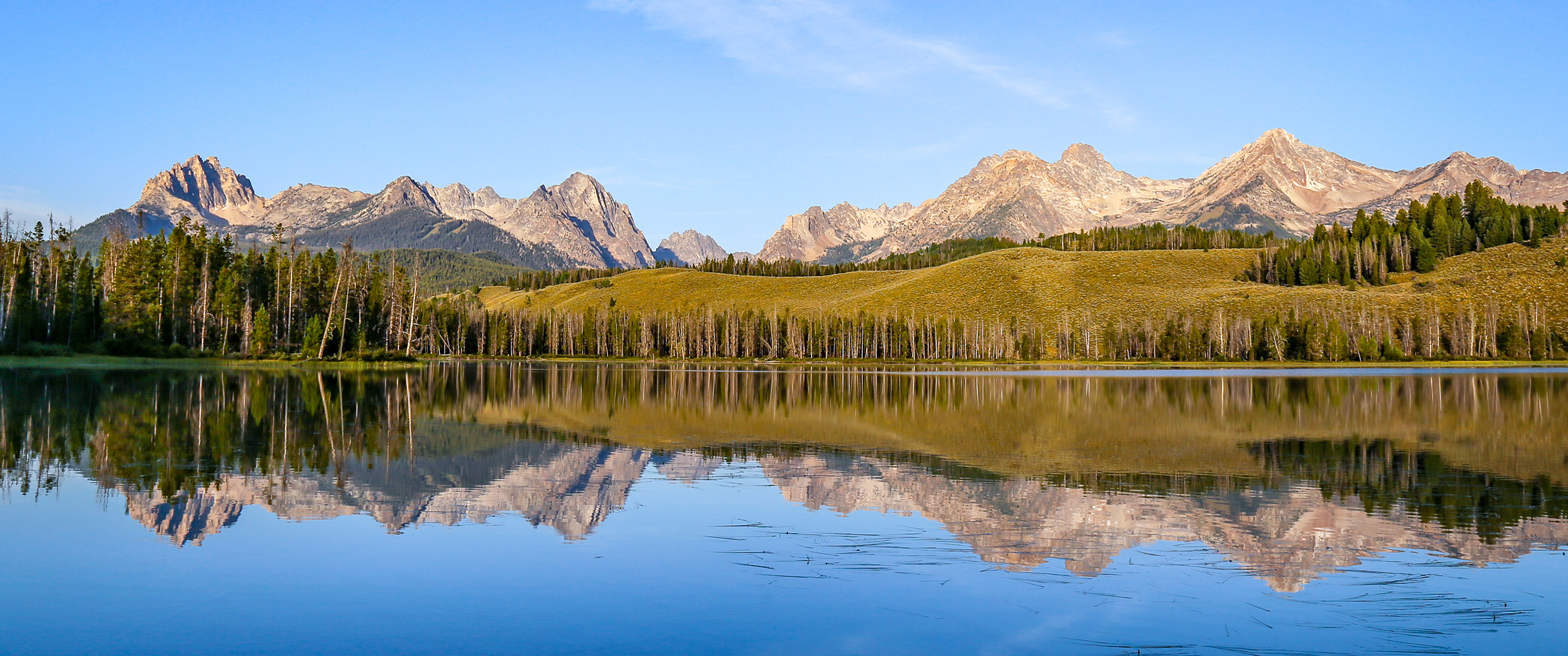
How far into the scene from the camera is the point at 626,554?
15.9m

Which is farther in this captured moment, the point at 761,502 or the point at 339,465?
the point at 339,465

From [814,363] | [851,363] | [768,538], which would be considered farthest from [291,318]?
[768,538]

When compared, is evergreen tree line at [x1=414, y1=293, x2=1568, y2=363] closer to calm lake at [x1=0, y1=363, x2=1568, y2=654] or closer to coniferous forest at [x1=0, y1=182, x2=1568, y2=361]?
coniferous forest at [x1=0, y1=182, x2=1568, y2=361]

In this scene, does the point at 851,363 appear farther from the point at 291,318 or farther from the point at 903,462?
the point at 903,462

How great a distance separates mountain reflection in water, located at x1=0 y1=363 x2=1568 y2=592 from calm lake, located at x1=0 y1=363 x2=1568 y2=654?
17cm

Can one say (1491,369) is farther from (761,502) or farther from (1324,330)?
(761,502)

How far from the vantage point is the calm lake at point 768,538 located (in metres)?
11.8

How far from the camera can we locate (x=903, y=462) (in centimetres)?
2825

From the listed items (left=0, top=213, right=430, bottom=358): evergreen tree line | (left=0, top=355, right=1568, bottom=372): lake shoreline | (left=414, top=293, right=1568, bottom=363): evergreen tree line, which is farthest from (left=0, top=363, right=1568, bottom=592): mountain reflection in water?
(left=414, top=293, right=1568, bottom=363): evergreen tree line

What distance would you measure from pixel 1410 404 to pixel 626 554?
187 ft

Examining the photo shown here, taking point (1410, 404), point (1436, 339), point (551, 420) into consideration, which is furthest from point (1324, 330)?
point (551, 420)

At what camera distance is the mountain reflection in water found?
59.6ft

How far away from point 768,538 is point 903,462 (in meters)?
11.5

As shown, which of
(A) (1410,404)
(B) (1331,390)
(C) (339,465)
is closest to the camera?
(C) (339,465)
